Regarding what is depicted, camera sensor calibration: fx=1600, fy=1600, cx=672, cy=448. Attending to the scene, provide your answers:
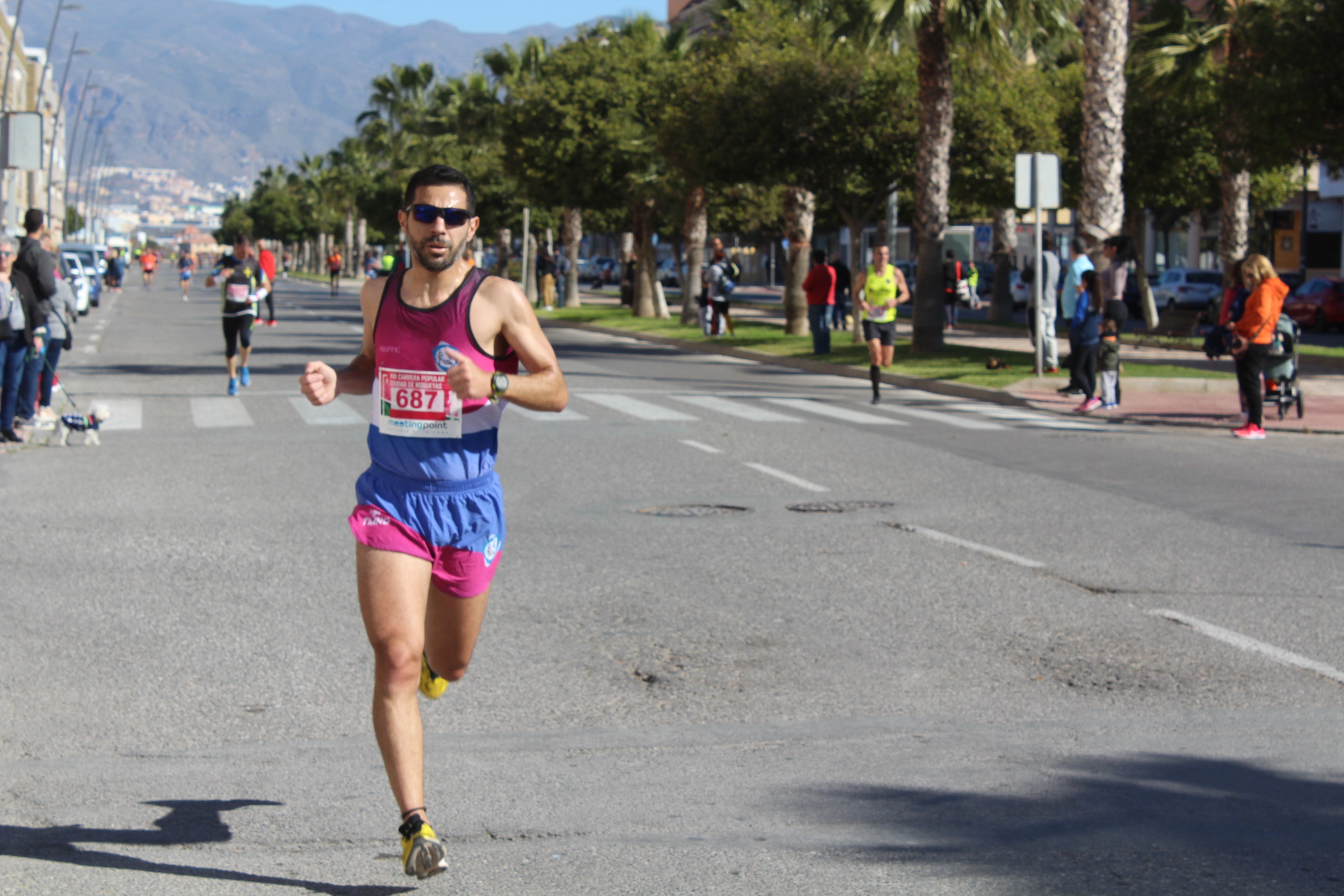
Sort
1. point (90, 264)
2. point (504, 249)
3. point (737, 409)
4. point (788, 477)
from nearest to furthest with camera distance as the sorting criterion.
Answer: point (788, 477)
point (737, 409)
point (90, 264)
point (504, 249)

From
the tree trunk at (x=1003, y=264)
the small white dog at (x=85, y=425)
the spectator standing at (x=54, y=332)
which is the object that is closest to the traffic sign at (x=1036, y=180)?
the spectator standing at (x=54, y=332)

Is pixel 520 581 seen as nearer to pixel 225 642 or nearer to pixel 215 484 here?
pixel 225 642

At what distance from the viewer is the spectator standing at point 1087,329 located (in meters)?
19.2

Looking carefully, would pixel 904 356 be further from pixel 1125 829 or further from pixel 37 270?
pixel 1125 829

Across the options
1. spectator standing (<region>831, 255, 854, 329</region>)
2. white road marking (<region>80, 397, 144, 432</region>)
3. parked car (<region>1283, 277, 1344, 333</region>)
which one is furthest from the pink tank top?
parked car (<region>1283, 277, 1344, 333</region>)

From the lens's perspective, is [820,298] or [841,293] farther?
[841,293]

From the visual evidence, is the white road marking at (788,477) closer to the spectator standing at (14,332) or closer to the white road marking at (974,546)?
Result: the white road marking at (974,546)

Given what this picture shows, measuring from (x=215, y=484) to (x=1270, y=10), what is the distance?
72.1 feet

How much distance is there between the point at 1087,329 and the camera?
19344mm

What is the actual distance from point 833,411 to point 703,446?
4.11 m

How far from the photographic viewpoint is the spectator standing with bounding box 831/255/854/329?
32.5 meters

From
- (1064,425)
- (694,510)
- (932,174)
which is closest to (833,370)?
(932,174)

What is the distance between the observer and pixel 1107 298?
19000 millimetres

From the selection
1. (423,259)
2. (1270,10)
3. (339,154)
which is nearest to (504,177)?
(1270,10)
